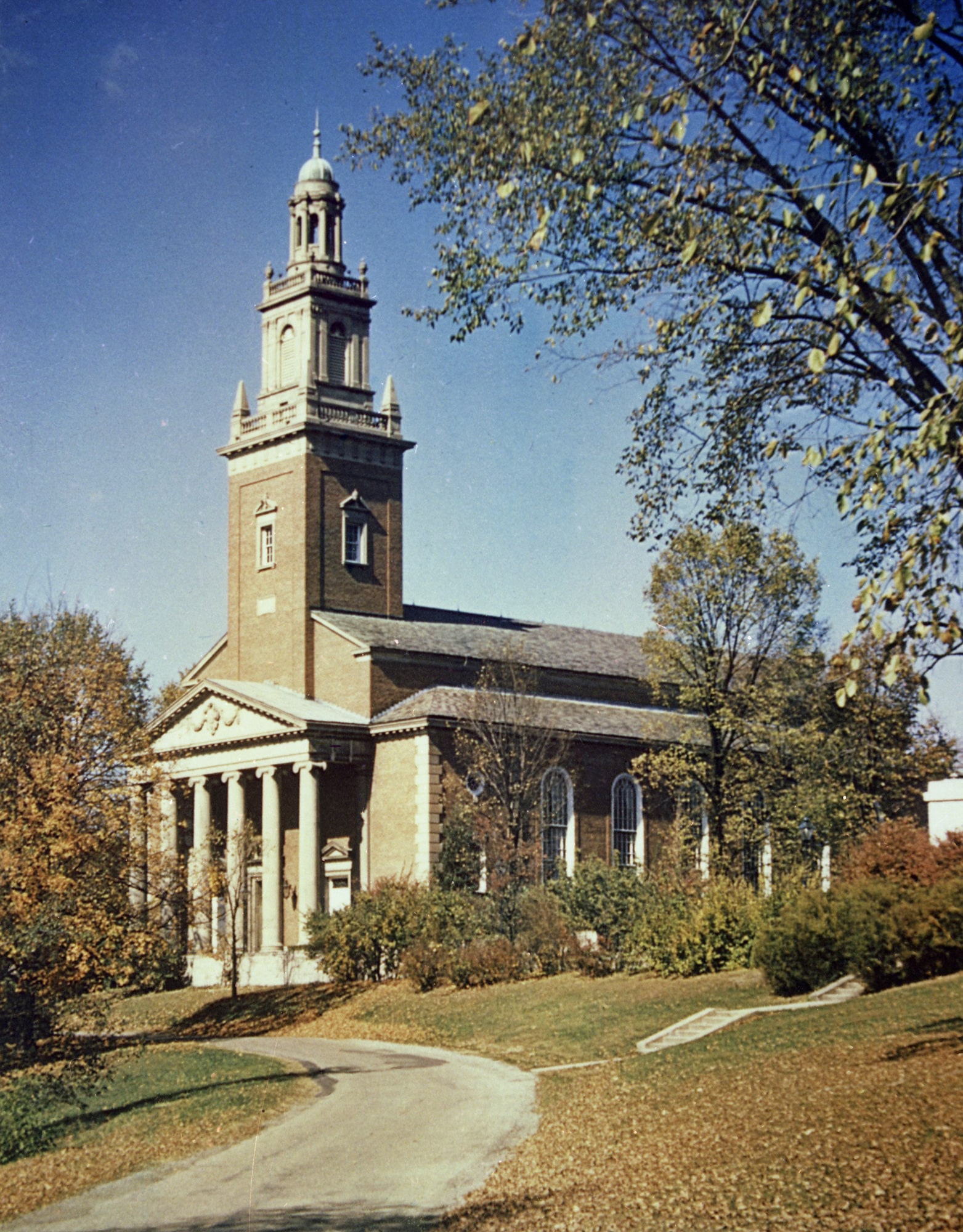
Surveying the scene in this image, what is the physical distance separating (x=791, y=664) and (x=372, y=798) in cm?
1444

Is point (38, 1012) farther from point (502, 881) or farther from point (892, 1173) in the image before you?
point (502, 881)

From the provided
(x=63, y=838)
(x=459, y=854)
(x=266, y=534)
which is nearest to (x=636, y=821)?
(x=459, y=854)

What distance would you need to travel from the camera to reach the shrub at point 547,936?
34.9 m

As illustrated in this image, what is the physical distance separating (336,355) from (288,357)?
5.92 ft

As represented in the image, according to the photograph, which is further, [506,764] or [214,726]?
[214,726]

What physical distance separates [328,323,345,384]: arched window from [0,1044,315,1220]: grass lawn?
96.0ft

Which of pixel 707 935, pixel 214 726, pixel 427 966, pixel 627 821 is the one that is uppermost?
pixel 214 726

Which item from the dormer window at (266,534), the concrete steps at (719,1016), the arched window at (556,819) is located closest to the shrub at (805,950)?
the concrete steps at (719,1016)

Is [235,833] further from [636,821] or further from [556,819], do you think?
[636,821]

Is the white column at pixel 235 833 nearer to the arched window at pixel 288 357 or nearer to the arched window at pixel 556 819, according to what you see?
the arched window at pixel 556 819

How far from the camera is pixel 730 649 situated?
134ft

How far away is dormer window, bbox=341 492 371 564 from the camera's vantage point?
51.5 m

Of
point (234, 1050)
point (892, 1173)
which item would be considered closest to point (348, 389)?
point (234, 1050)

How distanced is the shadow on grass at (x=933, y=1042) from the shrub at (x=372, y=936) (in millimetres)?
21285
